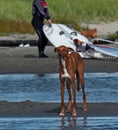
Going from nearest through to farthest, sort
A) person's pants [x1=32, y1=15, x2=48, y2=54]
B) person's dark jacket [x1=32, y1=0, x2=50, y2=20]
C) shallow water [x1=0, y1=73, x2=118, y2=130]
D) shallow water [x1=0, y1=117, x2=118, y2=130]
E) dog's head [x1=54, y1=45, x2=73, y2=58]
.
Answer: shallow water [x1=0, y1=117, x2=118, y2=130] → shallow water [x1=0, y1=73, x2=118, y2=130] → dog's head [x1=54, y1=45, x2=73, y2=58] → person's dark jacket [x1=32, y1=0, x2=50, y2=20] → person's pants [x1=32, y1=15, x2=48, y2=54]

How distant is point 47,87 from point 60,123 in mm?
4926

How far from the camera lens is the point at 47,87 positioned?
682 inches

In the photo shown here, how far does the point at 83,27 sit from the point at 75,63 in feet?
70.5

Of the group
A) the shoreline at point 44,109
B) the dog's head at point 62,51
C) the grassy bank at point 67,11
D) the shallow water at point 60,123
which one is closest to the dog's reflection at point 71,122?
the shallow water at point 60,123

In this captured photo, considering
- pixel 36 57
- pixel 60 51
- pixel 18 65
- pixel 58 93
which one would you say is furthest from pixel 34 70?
pixel 60 51

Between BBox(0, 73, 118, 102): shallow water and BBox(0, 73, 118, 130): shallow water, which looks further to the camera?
BBox(0, 73, 118, 102): shallow water

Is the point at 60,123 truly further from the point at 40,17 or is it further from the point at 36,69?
the point at 40,17

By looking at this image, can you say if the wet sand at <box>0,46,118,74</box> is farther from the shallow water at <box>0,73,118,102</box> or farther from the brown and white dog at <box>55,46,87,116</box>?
the brown and white dog at <box>55,46,87,116</box>

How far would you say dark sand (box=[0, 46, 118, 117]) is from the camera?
44.3 ft

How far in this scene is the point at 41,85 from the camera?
17.7 m

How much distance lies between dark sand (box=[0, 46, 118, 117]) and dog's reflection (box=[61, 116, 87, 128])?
1.32 feet

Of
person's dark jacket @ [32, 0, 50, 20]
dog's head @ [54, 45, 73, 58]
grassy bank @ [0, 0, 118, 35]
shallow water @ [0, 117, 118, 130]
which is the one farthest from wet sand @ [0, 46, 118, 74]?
grassy bank @ [0, 0, 118, 35]

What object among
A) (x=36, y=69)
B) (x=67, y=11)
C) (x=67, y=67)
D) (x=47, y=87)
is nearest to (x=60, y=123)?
(x=67, y=67)

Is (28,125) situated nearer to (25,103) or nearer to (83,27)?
(25,103)
